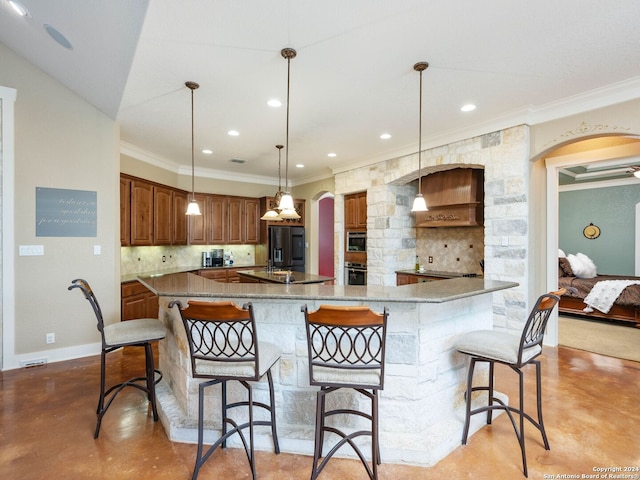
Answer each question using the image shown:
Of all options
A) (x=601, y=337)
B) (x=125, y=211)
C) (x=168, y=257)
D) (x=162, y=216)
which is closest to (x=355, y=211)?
(x=162, y=216)

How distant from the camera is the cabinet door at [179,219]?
18.3 feet

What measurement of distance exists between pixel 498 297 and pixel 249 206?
4845 millimetres

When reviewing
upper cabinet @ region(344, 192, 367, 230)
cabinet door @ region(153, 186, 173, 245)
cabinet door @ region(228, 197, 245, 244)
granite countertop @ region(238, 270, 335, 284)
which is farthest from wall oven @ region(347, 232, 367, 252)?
cabinet door @ region(153, 186, 173, 245)

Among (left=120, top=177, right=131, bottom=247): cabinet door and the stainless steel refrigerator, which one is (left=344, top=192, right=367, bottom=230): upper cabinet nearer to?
the stainless steel refrigerator

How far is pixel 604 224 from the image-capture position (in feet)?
23.8

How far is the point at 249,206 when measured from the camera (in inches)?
271

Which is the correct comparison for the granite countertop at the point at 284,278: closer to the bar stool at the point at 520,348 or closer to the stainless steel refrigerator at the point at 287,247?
the stainless steel refrigerator at the point at 287,247

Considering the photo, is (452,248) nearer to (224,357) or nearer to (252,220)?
(252,220)

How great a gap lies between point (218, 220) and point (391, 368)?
16.9 feet

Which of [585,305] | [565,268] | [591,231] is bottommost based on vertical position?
[585,305]

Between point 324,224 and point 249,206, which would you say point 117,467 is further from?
point 324,224

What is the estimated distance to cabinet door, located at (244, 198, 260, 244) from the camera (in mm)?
6852

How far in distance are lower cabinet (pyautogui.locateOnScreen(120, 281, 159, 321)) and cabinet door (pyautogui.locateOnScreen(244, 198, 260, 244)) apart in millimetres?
2357

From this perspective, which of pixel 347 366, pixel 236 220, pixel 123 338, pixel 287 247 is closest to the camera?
pixel 347 366
